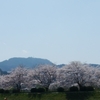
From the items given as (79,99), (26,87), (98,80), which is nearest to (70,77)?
(98,80)

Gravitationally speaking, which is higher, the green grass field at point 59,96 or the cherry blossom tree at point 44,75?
the cherry blossom tree at point 44,75

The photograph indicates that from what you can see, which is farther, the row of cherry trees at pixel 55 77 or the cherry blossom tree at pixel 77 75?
the row of cherry trees at pixel 55 77

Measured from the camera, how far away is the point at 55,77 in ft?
168

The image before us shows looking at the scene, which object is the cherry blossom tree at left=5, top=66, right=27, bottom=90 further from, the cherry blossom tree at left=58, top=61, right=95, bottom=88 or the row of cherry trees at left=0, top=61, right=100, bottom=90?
the cherry blossom tree at left=58, top=61, right=95, bottom=88

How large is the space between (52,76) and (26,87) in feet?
24.5

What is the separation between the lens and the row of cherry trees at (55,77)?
4216 cm

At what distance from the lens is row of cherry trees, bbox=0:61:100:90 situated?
138 ft

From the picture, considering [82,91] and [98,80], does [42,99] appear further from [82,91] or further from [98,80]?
[98,80]

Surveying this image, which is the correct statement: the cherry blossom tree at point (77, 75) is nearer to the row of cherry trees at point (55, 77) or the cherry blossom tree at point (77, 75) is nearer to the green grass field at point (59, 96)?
the row of cherry trees at point (55, 77)

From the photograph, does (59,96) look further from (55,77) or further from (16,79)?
(16,79)

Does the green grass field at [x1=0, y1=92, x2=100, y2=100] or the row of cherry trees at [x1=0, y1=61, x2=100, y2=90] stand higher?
the row of cherry trees at [x1=0, y1=61, x2=100, y2=90]

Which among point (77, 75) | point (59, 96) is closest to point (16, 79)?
point (77, 75)

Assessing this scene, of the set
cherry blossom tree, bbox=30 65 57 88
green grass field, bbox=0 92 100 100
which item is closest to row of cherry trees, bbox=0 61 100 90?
cherry blossom tree, bbox=30 65 57 88

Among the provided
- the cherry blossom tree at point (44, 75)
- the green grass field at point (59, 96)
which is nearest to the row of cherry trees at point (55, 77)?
the cherry blossom tree at point (44, 75)
